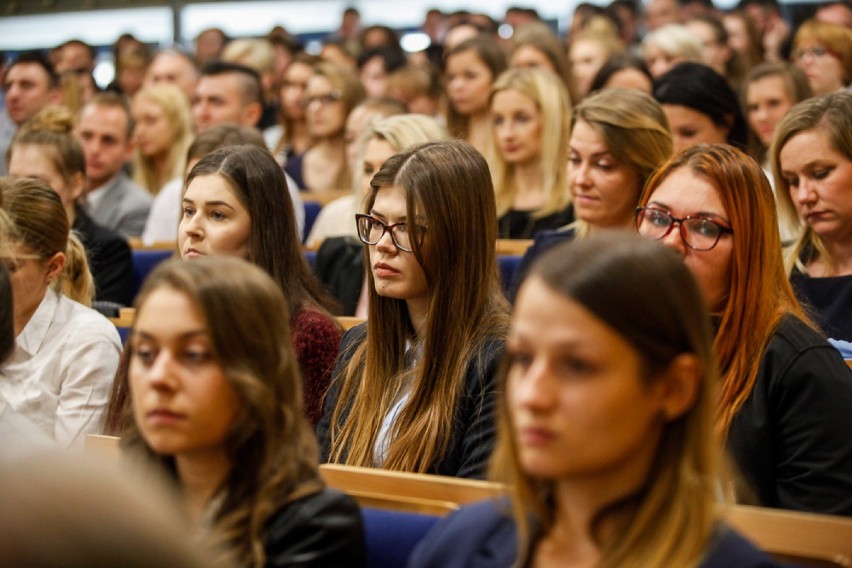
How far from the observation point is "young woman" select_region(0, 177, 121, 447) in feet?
8.96

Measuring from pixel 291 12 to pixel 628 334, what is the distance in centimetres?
939

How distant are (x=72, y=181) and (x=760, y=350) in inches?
103

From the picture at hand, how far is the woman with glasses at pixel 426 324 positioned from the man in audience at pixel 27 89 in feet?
14.0

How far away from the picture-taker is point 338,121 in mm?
5645

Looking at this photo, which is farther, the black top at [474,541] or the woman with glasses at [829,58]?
the woman with glasses at [829,58]

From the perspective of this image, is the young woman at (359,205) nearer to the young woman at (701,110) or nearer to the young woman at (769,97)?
the young woman at (701,110)

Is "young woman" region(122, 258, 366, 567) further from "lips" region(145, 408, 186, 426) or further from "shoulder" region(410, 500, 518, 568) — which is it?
"shoulder" region(410, 500, 518, 568)

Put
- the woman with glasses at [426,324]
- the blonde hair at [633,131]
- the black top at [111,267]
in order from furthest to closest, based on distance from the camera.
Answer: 1. the black top at [111,267]
2. the blonde hair at [633,131]
3. the woman with glasses at [426,324]

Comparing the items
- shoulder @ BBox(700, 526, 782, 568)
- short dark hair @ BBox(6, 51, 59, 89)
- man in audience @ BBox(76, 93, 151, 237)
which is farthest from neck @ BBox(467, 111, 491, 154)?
shoulder @ BBox(700, 526, 782, 568)

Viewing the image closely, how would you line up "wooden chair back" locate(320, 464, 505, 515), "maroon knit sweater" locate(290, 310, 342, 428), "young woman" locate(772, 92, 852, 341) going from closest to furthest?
"wooden chair back" locate(320, 464, 505, 515), "maroon knit sweater" locate(290, 310, 342, 428), "young woman" locate(772, 92, 852, 341)

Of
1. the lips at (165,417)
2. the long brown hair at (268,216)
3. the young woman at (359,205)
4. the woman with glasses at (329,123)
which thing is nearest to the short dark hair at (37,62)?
the woman with glasses at (329,123)

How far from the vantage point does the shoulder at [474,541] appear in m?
1.48

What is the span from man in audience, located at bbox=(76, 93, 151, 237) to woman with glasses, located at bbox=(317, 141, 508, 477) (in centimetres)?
274

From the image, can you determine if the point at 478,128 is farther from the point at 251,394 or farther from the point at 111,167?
the point at 251,394
